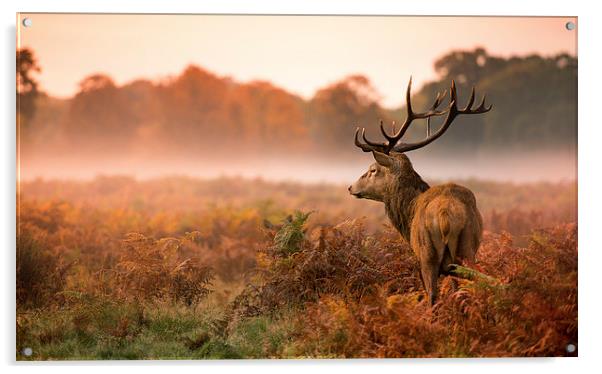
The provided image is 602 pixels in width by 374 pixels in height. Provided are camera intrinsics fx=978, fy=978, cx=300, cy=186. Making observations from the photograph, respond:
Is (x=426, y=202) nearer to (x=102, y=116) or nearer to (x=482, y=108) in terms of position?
(x=482, y=108)

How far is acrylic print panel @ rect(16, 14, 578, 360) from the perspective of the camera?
873 cm

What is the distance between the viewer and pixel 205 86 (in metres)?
9.23

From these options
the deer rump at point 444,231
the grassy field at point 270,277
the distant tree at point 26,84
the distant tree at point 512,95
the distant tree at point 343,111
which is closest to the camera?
the deer rump at point 444,231

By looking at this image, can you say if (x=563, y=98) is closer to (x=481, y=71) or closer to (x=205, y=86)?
(x=481, y=71)

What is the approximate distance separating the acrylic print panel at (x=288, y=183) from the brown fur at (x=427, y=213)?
24 millimetres

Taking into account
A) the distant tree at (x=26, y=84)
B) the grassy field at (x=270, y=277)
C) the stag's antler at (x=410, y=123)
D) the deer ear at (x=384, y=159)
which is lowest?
the grassy field at (x=270, y=277)

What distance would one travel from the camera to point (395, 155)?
351 inches

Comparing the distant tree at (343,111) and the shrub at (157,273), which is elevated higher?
the distant tree at (343,111)

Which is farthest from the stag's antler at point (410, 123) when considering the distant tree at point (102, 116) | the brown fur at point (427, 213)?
the distant tree at point (102, 116)

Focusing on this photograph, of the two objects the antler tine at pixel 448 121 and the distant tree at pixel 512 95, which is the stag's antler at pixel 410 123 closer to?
the antler tine at pixel 448 121

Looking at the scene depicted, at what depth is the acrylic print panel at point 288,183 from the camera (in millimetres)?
8727
